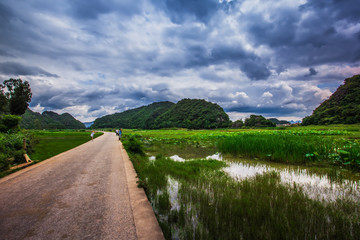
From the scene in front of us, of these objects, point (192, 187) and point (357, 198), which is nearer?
point (357, 198)

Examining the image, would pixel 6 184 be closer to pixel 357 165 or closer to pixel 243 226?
pixel 243 226

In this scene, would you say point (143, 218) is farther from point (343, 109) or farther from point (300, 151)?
point (343, 109)

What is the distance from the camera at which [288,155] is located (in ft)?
27.5

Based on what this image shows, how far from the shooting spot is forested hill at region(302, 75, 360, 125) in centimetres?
5517

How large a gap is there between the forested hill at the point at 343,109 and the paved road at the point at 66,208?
2949 inches

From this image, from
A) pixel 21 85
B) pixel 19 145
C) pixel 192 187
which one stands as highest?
pixel 21 85

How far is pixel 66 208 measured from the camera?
130 inches

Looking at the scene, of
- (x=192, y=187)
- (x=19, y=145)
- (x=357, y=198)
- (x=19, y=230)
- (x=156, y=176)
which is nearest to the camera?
(x=19, y=230)

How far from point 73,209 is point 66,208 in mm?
195

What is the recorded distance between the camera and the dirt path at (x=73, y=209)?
252 cm

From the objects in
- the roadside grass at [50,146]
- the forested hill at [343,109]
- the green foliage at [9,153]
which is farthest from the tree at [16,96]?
the forested hill at [343,109]

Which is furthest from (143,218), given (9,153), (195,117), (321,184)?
(195,117)

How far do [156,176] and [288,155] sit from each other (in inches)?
280

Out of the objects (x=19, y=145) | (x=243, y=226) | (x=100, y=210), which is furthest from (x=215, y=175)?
(x=19, y=145)
